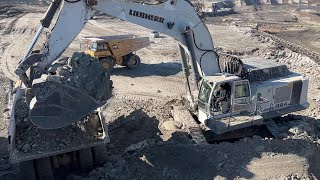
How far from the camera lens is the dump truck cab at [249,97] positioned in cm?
1034

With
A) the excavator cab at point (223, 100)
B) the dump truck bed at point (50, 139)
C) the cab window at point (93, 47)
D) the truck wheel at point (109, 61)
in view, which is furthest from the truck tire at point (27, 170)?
the cab window at point (93, 47)

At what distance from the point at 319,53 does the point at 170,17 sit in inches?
639

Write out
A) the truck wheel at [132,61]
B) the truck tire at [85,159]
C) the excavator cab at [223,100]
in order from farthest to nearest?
the truck wheel at [132,61]
the excavator cab at [223,100]
the truck tire at [85,159]

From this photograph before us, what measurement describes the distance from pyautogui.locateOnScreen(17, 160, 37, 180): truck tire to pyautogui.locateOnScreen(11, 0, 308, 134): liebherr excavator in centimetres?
95

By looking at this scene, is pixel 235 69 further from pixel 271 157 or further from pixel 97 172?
pixel 97 172

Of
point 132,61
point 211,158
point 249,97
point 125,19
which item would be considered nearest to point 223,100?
point 249,97

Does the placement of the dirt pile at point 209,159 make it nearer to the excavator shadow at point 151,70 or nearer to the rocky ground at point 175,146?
the rocky ground at point 175,146

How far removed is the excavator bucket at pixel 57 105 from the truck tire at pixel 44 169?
0.79 metres

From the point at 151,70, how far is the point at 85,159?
1168 centimetres

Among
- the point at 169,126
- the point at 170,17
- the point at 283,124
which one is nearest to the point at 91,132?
the point at 169,126

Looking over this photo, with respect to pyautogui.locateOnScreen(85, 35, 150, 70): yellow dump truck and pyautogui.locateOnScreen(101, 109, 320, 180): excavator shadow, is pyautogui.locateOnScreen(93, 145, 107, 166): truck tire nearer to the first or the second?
pyautogui.locateOnScreen(101, 109, 320, 180): excavator shadow

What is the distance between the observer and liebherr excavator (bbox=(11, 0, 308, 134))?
28.0 ft

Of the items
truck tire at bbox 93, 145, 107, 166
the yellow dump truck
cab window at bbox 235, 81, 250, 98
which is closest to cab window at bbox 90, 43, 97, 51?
the yellow dump truck

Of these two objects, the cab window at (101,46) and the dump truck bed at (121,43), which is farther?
the dump truck bed at (121,43)
